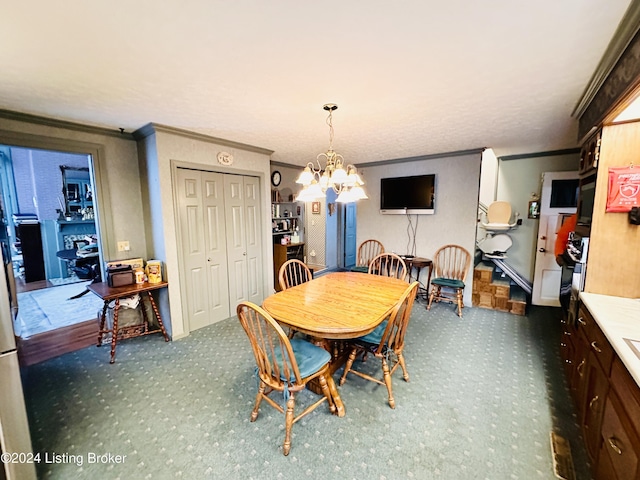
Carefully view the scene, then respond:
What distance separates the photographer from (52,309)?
4.09m

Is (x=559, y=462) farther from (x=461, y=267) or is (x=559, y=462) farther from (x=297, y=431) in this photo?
(x=461, y=267)

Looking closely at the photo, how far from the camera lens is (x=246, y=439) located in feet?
5.80

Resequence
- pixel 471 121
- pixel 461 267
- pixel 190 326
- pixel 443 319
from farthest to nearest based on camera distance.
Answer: pixel 461 267 → pixel 443 319 → pixel 190 326 → pixel 471 121

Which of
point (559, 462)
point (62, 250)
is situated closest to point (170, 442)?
point (559, 462)

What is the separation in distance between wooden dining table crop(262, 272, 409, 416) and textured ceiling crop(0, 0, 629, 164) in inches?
63.9

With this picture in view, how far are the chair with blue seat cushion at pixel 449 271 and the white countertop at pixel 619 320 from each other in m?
2.03

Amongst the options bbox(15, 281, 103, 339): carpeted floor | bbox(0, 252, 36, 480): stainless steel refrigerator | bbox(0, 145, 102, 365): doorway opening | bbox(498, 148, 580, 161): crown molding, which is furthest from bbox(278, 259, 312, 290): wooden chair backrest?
bbox(0, 145, 102, 365): doorway opening

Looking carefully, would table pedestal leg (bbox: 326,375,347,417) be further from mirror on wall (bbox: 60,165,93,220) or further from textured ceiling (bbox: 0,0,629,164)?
mirror on wall (bbox: 60,165,93,220)

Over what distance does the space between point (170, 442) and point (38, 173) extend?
23.3 feet

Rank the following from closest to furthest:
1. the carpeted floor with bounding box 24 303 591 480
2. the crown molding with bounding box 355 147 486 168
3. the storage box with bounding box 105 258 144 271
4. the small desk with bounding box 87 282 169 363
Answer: the carpeted floor with bounding box 24 303 591 480, the small desk with bounding box 87 282 169 363, the storage box with bounding box 105 258 144 271, the crown molding with bounding box 355 147 486 168

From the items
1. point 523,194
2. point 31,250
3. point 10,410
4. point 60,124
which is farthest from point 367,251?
point 31,250

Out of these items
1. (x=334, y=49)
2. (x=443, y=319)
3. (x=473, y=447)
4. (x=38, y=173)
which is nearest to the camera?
(x=334, y=49)

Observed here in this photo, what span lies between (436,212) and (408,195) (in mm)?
515

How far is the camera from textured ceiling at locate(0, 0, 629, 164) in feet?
3.98
